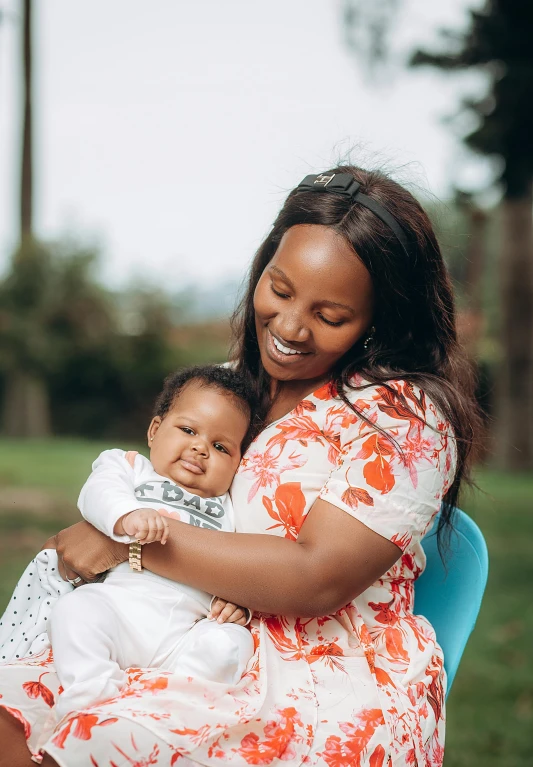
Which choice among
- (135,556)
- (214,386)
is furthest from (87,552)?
(214,386)

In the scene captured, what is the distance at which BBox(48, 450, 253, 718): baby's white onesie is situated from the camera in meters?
1.74

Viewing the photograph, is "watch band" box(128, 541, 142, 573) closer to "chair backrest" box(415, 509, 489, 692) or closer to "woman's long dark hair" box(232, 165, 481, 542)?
"woman's long dark hair" box(232, 165, 481, 542)

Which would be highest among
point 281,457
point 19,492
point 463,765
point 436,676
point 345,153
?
point 345,153

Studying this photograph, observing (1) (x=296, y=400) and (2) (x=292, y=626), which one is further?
(1) (x=296, y=400)

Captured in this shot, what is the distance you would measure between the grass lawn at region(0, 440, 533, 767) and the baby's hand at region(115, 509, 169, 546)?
0.99 metres

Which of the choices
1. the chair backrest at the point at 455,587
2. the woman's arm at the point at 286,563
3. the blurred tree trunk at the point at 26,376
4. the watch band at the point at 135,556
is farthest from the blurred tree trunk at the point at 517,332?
the watch band at the point at 135,556

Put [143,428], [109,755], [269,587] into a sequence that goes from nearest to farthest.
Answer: [109,755], [269,587], [143,428]

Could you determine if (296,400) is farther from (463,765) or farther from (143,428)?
(143,428)

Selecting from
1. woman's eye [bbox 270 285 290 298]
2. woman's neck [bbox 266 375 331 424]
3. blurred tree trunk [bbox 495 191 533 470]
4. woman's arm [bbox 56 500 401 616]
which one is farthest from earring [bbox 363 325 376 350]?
blurred tree trunk [bbox 495 191 533 470]

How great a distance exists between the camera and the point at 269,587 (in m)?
1.88

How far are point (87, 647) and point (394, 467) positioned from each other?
72cm

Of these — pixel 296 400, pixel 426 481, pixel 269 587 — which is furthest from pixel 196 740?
pixel 296 400

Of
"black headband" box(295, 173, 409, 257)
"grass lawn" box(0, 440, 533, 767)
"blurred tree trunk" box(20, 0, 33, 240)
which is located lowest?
"grass lawn" box(0, 440, 533, 767)

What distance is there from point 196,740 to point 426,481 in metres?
0.71
